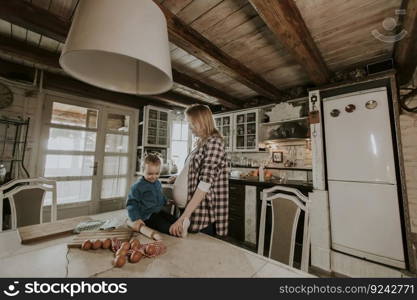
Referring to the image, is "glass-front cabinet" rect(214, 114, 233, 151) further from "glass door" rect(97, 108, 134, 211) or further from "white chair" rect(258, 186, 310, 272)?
"white chair" rect(258, 186, 310, 272)

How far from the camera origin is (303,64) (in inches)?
81.7

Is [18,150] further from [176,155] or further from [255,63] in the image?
[255,63]

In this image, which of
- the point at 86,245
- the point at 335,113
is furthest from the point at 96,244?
the point at 335,113

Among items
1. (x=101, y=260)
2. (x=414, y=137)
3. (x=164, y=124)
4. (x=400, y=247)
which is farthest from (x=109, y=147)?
(x=414, y=137)

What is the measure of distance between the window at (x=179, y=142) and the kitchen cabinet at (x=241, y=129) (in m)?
1.23

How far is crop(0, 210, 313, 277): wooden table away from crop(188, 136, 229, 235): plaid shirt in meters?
0.22

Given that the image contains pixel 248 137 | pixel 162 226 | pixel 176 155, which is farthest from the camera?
pixel 176 155

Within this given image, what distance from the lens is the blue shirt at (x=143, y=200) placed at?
1.19m

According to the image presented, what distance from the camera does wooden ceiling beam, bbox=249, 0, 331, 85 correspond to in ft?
4.43

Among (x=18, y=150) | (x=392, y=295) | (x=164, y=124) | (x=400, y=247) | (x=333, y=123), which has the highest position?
(x=164, y=124)

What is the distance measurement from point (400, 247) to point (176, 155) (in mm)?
4028

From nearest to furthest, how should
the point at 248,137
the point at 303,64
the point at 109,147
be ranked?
the point at 303,64
the point at 248,137
the point at 109,147

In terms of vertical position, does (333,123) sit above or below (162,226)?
above

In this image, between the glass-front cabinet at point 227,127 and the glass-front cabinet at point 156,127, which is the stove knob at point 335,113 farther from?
the glass-front cabinet at point 156,127
